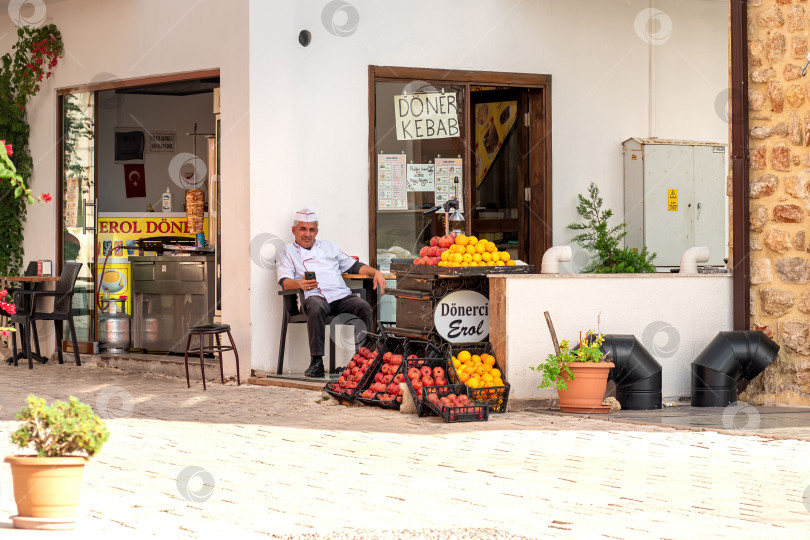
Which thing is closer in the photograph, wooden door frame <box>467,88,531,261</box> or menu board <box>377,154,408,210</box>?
menu board <box>377,154,408,210</box>

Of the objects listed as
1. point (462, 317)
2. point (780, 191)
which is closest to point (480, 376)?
point (462, 317)

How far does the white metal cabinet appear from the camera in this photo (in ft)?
36.1

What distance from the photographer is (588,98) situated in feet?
35.8

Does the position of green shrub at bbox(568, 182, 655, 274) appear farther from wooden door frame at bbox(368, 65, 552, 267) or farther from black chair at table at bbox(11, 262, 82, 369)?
black chair at table at bbox(11, 262, 82, 369)

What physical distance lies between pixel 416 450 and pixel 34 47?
7.47m

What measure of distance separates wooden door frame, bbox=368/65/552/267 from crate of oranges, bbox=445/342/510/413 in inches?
97.2

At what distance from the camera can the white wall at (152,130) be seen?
1355cm

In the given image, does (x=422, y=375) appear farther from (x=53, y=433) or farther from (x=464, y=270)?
(x=53, y=433)

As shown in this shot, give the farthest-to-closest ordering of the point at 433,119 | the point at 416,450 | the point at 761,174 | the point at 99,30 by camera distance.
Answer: the point at 99,30 < the point at 433,119 < the point at 761,174 < the point at 416,450

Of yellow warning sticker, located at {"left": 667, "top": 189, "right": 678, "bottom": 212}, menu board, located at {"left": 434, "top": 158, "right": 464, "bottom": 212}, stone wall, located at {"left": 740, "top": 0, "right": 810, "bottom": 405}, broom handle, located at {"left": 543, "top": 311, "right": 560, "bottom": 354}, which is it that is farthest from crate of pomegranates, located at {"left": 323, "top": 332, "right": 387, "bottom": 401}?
yellow warning sticker, located at {"left": 667, "top": 189, "right": 678, "bottom": 212}

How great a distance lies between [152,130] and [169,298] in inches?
140

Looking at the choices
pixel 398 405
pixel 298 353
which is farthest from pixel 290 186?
pixel 398 405

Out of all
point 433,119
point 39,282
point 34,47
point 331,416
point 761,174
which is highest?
point 34,47

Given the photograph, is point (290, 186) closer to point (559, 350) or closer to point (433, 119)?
point (433, 119)
